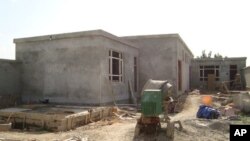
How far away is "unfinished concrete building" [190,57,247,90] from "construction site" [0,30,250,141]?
1075 cm

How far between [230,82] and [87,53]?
72.3 ft

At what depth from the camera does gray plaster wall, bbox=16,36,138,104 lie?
14992mm

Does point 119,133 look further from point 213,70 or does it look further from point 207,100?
point 213,70

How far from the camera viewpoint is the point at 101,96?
14961 mm

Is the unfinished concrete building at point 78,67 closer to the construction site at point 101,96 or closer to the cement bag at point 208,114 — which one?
the construction site at point 101,96

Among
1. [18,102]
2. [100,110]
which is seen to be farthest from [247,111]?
[18,102]

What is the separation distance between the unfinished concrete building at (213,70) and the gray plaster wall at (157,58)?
1335 cm

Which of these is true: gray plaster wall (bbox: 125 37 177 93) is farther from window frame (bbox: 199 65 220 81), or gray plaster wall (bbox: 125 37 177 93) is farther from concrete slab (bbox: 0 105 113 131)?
window frame (bbox: 199 65 220 81)

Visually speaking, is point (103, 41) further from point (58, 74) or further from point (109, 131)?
point (109, 131)

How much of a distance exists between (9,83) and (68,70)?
3.81 metres

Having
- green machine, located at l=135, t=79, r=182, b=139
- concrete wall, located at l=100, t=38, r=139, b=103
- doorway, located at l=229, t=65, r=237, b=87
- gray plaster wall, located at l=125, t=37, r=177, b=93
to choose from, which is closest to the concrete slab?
concrete wall, located at l=100, t=38, r=139, b=103

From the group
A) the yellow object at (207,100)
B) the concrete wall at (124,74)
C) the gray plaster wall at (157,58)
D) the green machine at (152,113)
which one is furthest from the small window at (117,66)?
the green machine at (152,113)

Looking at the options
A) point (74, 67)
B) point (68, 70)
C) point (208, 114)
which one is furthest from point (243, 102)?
point (68, 70)

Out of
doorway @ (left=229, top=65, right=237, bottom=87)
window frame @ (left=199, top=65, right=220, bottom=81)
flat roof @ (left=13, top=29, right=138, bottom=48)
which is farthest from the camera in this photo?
window frame @ (left=199, top=65, right=220, bottom=81)
